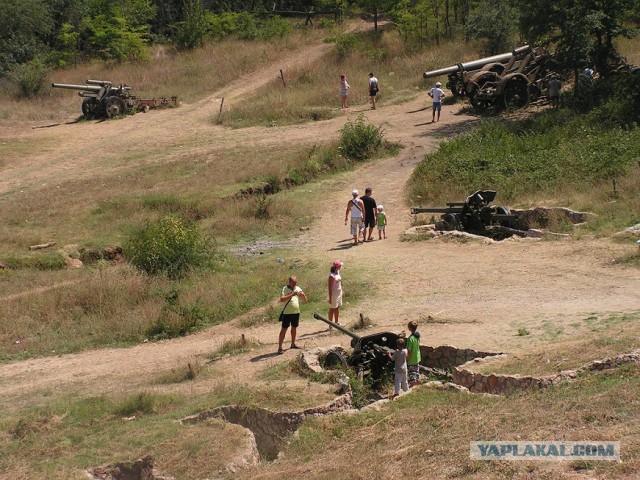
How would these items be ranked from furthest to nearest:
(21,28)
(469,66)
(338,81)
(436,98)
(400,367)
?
(21,28)
(338,81)
(469,66)
(436,98)
(400,367)

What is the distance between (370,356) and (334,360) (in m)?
0.54

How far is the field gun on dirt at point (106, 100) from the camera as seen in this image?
123ft

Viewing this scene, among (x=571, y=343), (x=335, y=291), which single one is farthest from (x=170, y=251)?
(x=571, y=343)

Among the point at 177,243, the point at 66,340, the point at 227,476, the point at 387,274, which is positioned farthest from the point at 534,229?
the point at 227,476

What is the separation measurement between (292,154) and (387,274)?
438 inches

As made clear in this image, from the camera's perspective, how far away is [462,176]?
79.7ft

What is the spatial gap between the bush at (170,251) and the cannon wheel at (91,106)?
714 inches

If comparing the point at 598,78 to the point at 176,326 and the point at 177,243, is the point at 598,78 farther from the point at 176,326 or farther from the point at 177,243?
the point at 176,326

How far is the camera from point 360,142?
94.9 ft

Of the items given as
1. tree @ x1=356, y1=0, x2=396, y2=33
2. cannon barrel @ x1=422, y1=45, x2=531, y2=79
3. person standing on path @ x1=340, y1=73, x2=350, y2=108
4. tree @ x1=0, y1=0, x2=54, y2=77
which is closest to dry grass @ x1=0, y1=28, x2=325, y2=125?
tree @ x1=0, y1=0, x2=54, y2=77

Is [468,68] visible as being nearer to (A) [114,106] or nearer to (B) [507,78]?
(B) [507,78]

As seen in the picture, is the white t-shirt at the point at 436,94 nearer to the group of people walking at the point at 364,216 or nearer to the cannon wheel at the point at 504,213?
Result: the group of people walking at the point at 364,216

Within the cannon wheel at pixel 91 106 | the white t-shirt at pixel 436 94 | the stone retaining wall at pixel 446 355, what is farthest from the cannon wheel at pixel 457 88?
the stone retaining wall at pixel 446 355

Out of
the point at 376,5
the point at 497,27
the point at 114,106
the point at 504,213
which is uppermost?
the point at 376,5
